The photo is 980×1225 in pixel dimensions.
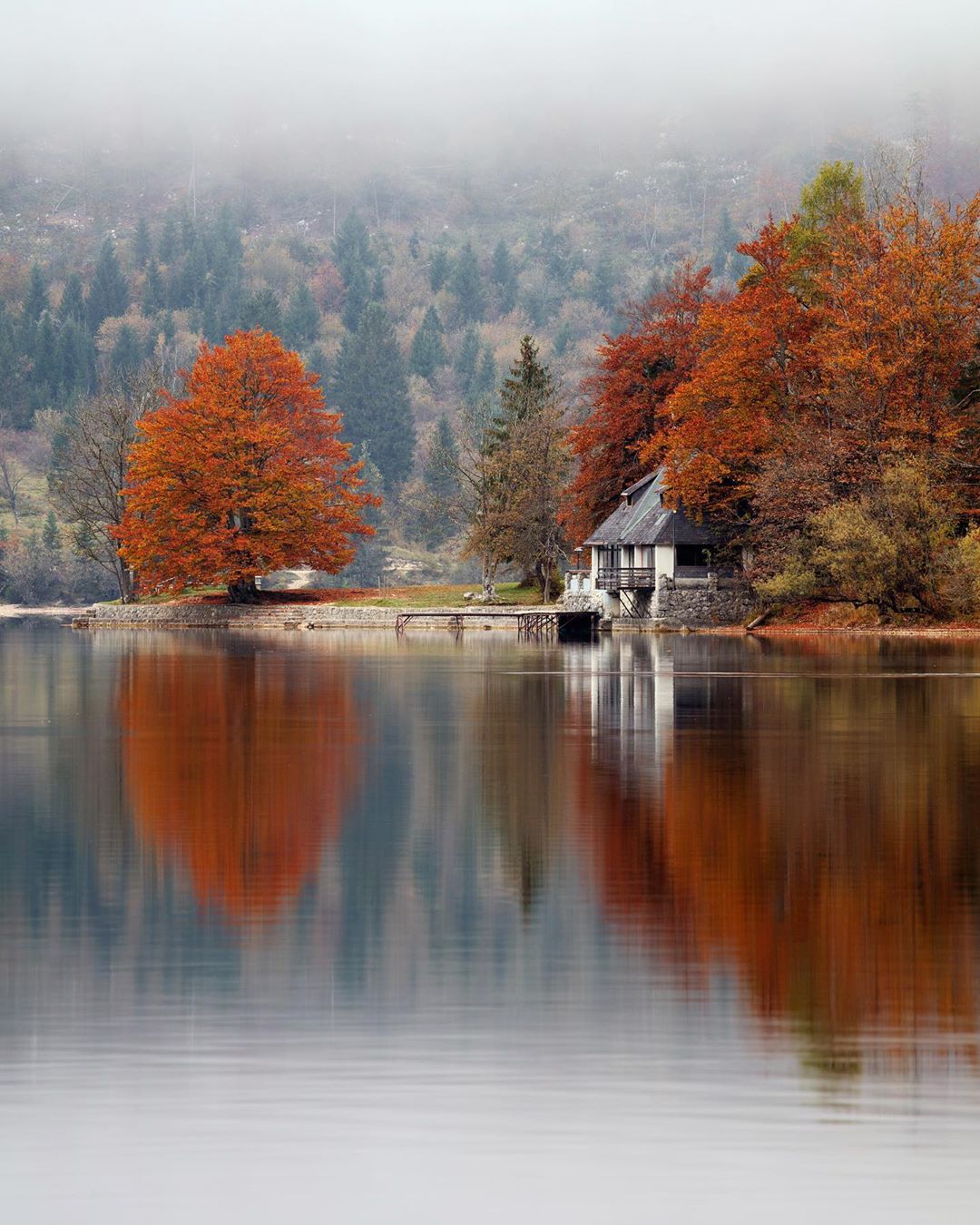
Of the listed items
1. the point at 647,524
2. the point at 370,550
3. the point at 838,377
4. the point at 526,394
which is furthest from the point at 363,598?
the point at 370,550

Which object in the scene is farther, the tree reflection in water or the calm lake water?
the tree reflection in water

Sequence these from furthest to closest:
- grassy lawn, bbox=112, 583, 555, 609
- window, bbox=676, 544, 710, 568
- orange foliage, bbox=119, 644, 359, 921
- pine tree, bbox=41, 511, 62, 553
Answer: pine tree, bbox=41, 511, 62, 553
grassy lawn, bbox=112, 583, 555, 609
window, bbox=676, 544, 710, 568
orange foliage, bbox=119, 644, 359, 921

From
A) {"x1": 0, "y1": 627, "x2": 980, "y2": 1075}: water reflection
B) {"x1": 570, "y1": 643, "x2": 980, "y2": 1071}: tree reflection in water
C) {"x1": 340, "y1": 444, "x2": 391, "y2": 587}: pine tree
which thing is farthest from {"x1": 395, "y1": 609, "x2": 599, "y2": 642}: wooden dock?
{"x1": 340, "y1": 444, "x2": 391, "y2": 587}: pine tree

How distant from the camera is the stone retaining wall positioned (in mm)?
93250

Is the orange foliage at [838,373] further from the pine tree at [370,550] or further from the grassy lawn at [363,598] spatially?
the pine tree at [370,550]

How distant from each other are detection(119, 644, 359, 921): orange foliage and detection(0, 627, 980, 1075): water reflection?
0.08 metres

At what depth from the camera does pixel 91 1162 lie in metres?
7.96

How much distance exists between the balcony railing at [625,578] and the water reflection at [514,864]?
164 feet

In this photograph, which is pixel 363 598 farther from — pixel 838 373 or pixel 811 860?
pixel 811 860

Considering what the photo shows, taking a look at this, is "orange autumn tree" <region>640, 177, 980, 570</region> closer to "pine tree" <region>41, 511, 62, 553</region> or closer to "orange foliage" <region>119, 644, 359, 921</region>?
"orange foliage" <region>119, 644, 359, 921</region>

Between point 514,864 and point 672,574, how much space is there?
6925 centimetres

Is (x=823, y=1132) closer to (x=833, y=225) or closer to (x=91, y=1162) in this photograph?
(x=91, y=1162)

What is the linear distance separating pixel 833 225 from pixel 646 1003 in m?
72.1

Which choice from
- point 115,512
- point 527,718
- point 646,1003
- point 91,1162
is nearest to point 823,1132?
point 646,1003
